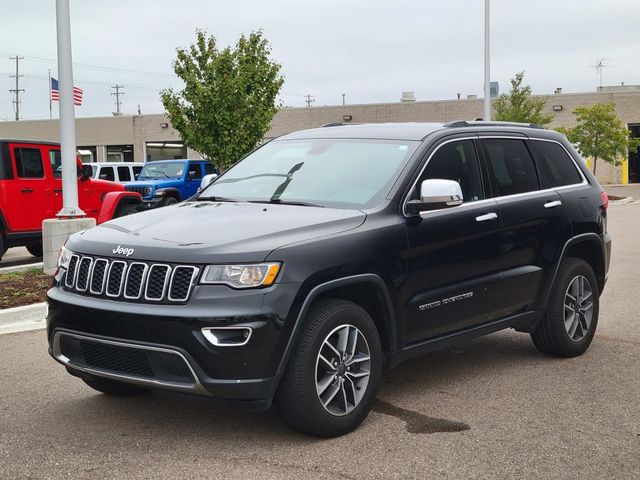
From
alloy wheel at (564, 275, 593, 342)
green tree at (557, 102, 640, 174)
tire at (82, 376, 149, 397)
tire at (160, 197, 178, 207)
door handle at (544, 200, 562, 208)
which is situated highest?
green tree at (557, 102, 640, 174)

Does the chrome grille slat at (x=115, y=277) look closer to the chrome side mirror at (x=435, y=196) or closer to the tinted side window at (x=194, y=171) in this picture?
the chrome side mirror at (x=435, y=196)

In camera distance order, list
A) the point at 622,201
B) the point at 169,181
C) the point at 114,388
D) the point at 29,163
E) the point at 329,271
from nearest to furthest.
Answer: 1. the point at 329,271
2. the point at 114,388
3. the point at 29,163
4. the point at 169,181
5. the point at 622,201

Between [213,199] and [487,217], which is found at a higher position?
[213,199]

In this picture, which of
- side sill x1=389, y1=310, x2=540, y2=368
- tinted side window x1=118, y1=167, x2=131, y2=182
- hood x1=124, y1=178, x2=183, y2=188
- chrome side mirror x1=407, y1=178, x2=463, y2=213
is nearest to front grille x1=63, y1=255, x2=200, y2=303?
side sill x1=389, y1=310, x2=540, y2=368

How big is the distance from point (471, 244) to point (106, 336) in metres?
2.46

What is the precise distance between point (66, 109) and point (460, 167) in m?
7.52

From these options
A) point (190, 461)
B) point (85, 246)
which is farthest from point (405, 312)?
point (85, 246)

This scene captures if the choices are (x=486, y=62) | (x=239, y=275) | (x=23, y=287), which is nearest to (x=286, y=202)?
(x=239, y=275)

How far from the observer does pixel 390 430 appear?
486 cm

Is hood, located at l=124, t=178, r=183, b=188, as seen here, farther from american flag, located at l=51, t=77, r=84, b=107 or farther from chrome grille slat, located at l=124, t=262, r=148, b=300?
chrome grille slat, located at l=124, t=262, r=148, b=300

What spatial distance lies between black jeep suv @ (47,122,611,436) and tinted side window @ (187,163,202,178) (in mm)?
16914

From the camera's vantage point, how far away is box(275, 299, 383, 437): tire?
4422 mm

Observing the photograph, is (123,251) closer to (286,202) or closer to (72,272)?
(72,272)

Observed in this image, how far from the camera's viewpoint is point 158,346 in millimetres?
4266
